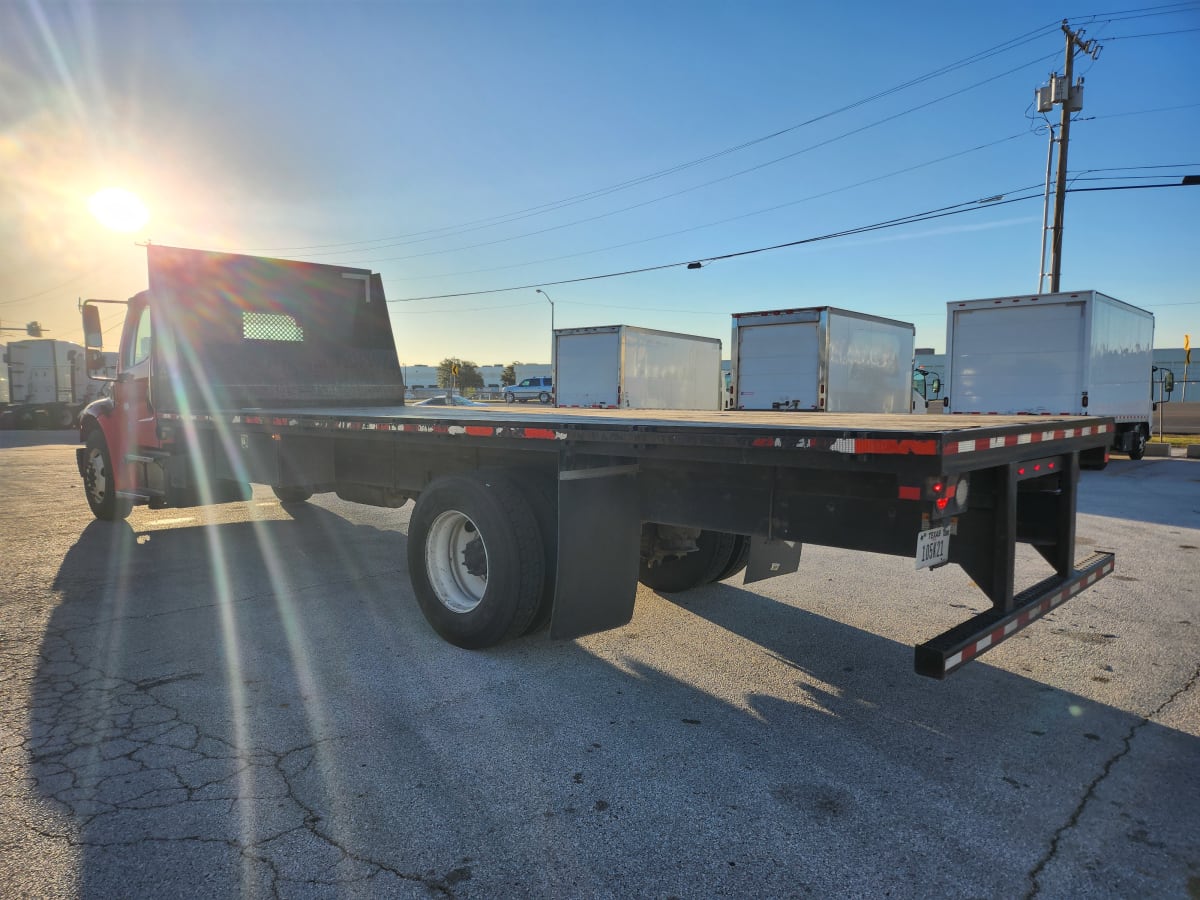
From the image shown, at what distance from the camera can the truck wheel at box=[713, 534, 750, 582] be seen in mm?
5781

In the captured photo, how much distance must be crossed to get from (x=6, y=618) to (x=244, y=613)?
1.59 metres

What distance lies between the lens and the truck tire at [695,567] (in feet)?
18.6

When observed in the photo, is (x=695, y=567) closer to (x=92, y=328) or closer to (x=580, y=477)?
(x=580, y=477)

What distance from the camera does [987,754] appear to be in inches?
135

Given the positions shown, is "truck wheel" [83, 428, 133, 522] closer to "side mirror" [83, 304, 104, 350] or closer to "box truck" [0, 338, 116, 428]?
"side mirror" [83, 304, 104, 350]

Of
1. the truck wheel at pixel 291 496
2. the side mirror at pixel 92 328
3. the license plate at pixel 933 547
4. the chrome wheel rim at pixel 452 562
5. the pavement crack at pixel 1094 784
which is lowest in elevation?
the pavement crack at pixel 1094 784

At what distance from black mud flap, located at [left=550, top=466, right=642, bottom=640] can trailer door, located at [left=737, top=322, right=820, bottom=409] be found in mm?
11894

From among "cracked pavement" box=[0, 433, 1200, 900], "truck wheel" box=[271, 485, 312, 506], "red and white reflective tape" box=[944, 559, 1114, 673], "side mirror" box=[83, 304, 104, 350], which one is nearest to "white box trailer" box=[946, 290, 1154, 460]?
"cracked pavement" box=[0, 433, 1200, 900]

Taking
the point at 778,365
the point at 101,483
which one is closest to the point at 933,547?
the point at 101,483

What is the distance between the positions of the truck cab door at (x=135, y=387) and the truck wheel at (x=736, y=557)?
6057 mm

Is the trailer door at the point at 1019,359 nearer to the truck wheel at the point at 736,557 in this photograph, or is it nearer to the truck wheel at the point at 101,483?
the truck wheel at the point at 736,557

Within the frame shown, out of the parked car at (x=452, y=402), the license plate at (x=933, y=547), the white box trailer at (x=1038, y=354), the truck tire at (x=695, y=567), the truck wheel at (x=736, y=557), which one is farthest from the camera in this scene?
the white box trailer at (x=1038, y=354)

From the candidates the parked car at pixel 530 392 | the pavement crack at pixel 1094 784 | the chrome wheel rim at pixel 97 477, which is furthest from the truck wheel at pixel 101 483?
the parked car at pixel 530 392

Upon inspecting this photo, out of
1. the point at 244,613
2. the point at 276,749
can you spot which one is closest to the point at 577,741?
the point at 276,749
